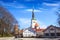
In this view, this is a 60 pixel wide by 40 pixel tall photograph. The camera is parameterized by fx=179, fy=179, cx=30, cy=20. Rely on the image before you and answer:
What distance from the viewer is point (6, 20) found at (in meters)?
14.9

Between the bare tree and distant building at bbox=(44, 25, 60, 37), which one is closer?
the bare tree

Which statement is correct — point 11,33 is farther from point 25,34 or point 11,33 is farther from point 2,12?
point 25,34

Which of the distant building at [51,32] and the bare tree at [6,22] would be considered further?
the distant building at [51,32]

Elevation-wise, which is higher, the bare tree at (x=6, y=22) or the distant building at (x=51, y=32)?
the bare tree at (x=6, y=22)

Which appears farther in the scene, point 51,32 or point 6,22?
point 51,32

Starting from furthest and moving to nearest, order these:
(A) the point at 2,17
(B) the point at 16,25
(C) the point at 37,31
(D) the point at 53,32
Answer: (C) the point at 37,31 < (D) the point at 53,32 < (B) the point at 16,25 < (A) the point at 2,17

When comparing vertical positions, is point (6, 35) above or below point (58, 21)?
below

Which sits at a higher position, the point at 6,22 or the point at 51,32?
the point at 6,22

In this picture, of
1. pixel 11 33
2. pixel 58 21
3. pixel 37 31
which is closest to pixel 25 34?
→ pixel 37 31

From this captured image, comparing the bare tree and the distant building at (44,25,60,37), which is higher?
the bare tree

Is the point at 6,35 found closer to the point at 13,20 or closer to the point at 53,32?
the point at 13,20

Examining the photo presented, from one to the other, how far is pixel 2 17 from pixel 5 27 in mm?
986

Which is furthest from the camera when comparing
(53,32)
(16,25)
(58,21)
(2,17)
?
(53,32)

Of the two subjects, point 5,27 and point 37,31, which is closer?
point 5,27
